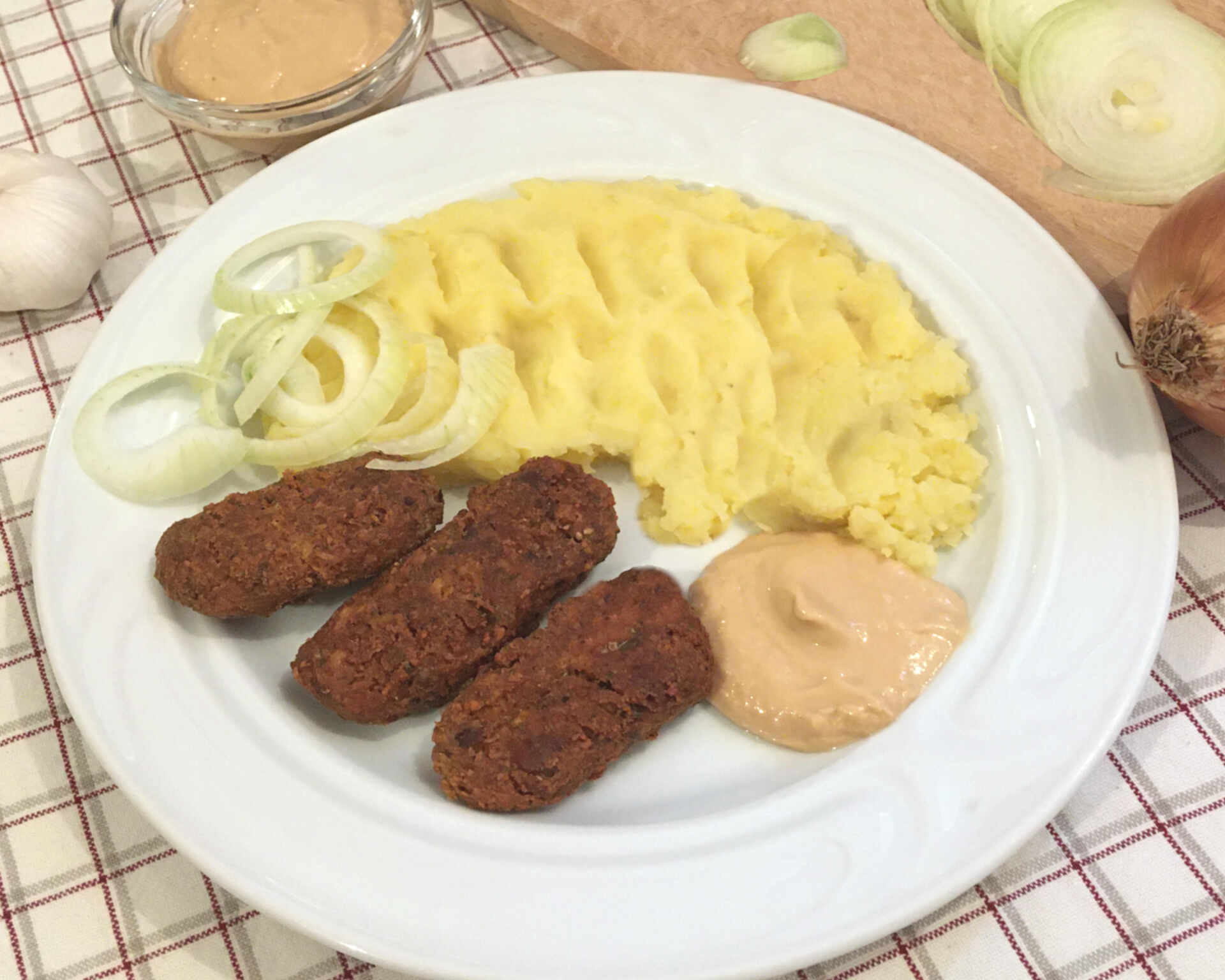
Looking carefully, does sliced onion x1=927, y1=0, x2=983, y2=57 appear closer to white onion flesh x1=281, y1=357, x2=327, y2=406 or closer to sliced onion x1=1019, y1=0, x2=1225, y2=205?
sliced onion x1=1019, y1=0, x2=1225, y2=205

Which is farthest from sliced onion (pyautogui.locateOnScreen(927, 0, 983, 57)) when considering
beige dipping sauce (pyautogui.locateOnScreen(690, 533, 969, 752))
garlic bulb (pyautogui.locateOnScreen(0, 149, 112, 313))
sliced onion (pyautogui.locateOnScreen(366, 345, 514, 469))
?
garlic bulb (pyautogui.locateOnScreen(0, 149, 112, 313))

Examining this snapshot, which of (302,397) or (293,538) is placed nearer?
(293,538)

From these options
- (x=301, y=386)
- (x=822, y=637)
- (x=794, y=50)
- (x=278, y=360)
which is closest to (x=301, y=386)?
(x=301, y=386)

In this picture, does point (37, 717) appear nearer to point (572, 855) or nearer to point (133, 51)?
point (572, 855)

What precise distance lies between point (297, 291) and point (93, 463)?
0.90 m

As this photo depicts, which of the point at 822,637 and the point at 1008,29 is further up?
the point at 1008,29

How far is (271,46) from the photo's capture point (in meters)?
4.58

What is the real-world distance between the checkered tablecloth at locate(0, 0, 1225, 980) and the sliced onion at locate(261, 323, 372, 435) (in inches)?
45.5

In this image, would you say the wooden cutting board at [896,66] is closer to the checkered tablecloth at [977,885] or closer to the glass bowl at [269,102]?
the glass bowl at [269,102]

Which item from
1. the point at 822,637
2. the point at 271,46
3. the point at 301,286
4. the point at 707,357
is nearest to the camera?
the point at 822,637

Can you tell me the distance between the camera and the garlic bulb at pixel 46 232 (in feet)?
13.8

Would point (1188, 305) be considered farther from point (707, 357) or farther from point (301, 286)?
point (301, 286)

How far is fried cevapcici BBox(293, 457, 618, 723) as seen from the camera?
3193 millimetres

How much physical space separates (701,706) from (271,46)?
Result: 11.1 feet
